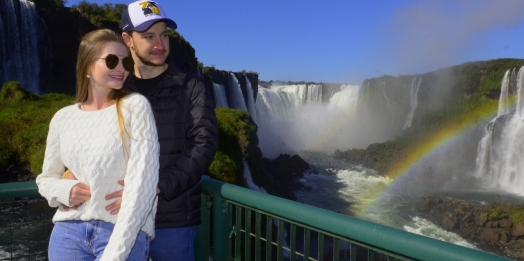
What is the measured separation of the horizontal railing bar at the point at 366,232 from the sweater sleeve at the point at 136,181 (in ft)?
2.19

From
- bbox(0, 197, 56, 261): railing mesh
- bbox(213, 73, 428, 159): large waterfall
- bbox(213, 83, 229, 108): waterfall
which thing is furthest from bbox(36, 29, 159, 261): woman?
bbox(213, 73, 428, 159): large waterfall

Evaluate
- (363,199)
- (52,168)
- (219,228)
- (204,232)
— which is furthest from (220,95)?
(52,168)

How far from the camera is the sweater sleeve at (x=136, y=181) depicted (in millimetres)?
1640

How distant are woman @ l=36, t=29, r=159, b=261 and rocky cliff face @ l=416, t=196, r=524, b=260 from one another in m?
22.0

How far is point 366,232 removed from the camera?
5.70 ft

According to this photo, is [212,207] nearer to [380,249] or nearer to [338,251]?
[338,251]

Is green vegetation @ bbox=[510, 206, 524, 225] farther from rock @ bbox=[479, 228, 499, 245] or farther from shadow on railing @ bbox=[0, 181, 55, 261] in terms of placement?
shadow on railing @ bbox=[0, 181, 55, 261]

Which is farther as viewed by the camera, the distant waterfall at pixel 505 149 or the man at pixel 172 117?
the distant waterfall at pixel 505 149

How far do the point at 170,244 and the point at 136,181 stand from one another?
1.89 ft

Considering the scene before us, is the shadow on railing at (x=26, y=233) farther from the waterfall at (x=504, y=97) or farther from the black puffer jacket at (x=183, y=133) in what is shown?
the waterfall at (x=504, y=97)

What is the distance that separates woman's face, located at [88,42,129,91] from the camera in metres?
1.84

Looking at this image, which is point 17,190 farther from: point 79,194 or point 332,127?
point 332,127

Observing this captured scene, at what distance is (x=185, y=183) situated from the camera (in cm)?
193

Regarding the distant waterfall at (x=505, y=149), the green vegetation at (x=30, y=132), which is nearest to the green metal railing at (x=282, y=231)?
the green vegetation at (x=30, y=132)
